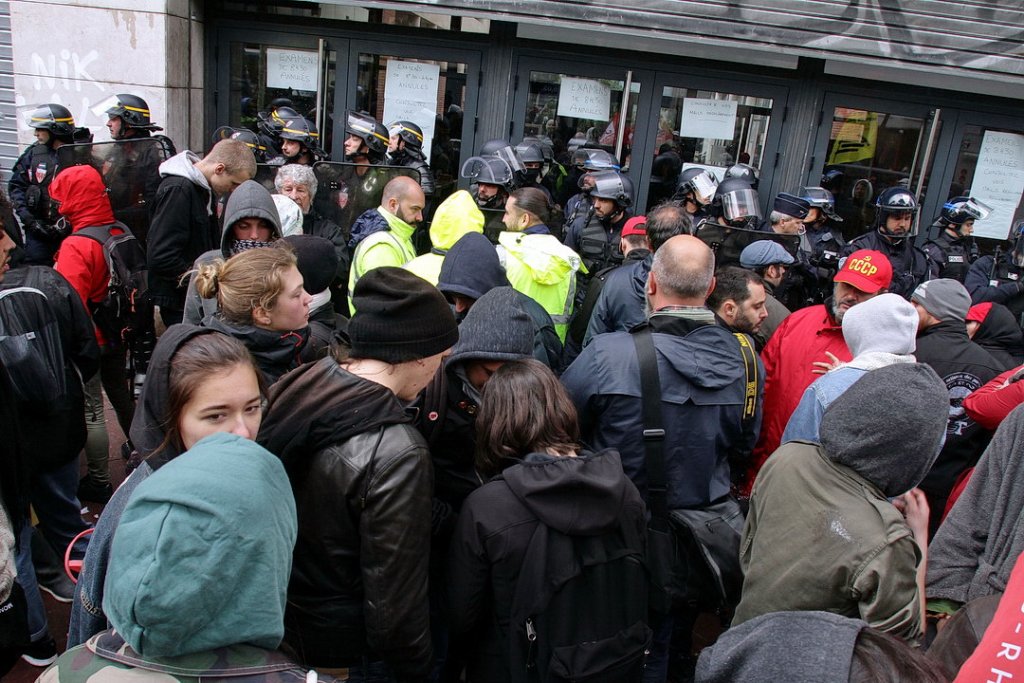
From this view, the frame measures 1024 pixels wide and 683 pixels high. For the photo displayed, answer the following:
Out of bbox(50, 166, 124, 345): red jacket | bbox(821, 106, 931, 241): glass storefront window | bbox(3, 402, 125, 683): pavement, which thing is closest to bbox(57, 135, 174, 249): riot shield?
bbox(50, 166, 124, 345): red jacket

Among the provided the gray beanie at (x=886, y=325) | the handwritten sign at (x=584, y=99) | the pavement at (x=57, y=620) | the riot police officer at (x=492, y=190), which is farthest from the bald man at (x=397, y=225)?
the handwritten sign at (x=584, y=99)

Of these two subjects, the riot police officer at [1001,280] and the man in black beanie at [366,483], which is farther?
the riot police officer at [1001,280]

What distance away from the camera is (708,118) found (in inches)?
323

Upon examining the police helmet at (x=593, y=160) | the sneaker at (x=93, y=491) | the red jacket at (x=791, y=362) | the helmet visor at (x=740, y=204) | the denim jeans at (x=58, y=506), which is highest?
the police helmet at (x=593, y=160)

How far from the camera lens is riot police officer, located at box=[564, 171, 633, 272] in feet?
20.3

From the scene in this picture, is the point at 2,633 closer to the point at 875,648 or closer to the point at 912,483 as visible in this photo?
the point at 875,648

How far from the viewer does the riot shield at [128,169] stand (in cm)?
579

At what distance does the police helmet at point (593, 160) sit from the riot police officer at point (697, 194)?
72 cm

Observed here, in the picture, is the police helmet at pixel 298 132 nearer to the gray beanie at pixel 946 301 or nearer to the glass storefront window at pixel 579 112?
the glass storefront window at pixel 579 112

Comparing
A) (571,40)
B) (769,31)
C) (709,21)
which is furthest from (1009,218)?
(571,40)

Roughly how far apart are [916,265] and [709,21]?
3.05 m

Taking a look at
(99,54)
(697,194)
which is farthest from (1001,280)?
(99,54)

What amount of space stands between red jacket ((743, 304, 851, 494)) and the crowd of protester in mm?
19

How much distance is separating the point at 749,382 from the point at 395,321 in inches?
69.7
